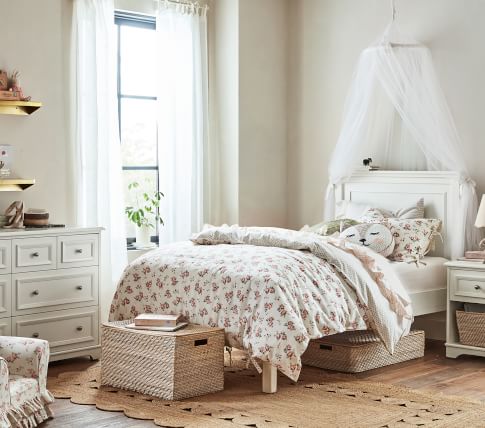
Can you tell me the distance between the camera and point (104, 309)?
20.1 ft

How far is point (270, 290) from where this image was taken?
14.8 ft

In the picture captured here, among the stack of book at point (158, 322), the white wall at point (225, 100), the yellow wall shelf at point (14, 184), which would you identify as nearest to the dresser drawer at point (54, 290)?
the yellow wall shelf at point (14, 184)

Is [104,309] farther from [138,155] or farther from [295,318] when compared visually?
[295,318]

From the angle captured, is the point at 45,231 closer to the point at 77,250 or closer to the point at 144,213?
the point at 77,250

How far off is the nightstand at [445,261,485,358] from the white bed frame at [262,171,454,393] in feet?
0.42

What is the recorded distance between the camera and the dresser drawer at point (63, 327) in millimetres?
5180

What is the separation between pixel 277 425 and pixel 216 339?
71 cm

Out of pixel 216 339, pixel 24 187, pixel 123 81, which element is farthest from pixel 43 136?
pixel 216 339

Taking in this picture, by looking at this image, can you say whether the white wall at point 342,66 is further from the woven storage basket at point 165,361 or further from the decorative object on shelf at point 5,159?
the decorative object on shelf at point 5,159

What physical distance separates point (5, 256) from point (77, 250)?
0.51 metres

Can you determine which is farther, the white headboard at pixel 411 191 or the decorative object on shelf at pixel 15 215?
the white headboard at pixel 411 191

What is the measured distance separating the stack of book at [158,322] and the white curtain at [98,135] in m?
1.29

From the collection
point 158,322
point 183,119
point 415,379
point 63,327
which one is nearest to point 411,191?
point 415,379

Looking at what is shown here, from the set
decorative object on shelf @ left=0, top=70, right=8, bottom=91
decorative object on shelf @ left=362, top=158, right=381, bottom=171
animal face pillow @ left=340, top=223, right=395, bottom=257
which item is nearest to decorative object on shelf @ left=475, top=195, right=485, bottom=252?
animal face pillow @ left=340, top=223, right=395, bottom=257
